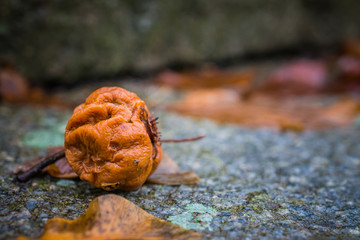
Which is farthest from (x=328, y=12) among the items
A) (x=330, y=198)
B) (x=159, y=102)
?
(x=330, y=198)

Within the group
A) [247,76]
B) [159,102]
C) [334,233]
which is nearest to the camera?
[334,233]

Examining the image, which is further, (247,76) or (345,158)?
(247,76)

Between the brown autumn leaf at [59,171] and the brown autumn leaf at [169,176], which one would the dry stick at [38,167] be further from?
the brown autumn leaf at [169,176]

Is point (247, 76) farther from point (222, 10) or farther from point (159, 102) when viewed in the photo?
point (159, 102)

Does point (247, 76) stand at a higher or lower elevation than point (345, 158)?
higher

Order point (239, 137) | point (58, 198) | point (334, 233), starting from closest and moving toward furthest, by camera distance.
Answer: point (334, 233) → point (58, 198) → point (239, 137)

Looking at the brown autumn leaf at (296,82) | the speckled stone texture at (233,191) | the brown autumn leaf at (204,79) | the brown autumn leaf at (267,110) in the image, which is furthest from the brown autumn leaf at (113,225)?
the brown autumn leaf at (296,82)

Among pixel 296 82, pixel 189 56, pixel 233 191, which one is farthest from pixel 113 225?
pixel 296 82
